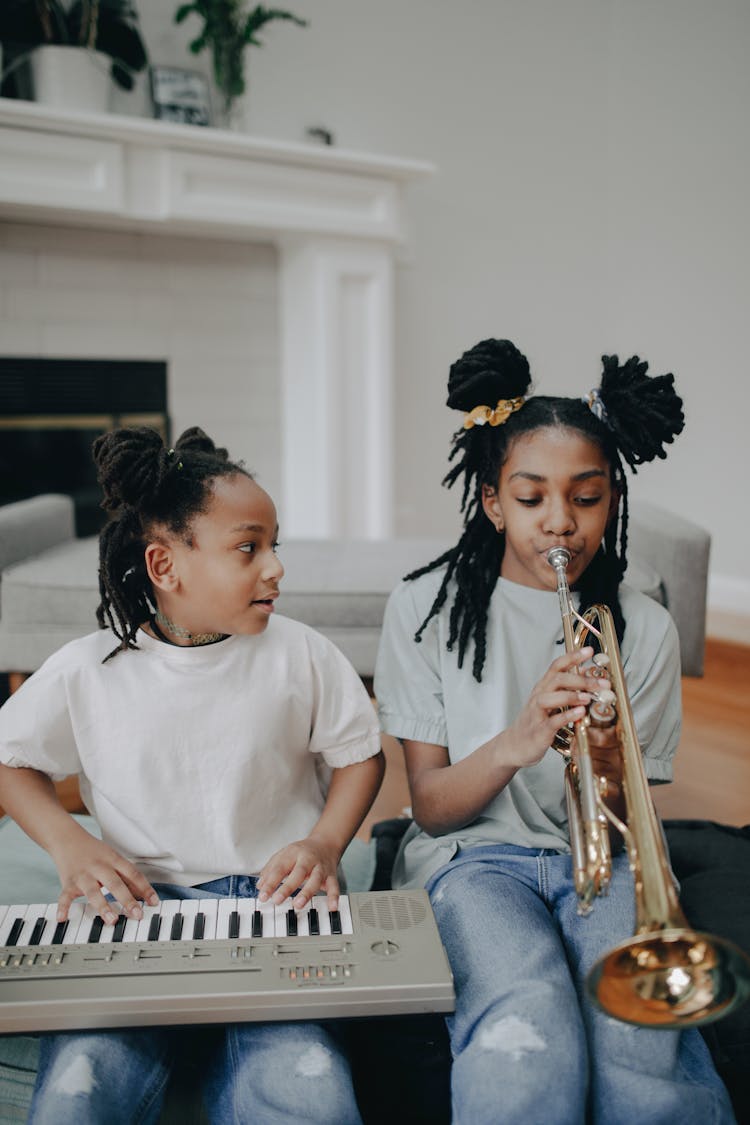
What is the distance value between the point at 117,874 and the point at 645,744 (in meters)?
0.62

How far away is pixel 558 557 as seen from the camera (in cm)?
111

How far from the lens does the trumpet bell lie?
76cm

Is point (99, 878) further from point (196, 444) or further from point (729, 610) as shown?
point (729, 610)

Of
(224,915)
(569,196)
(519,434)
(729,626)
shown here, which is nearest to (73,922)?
(224,915)

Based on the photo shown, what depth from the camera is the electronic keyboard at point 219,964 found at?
83 centimetres

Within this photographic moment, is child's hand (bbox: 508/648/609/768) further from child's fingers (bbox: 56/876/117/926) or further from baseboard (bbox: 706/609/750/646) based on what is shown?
baseboard (bbox: 706/609/750/646)

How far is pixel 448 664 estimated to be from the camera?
1.25 meters

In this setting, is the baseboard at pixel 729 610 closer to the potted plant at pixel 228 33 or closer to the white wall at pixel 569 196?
the white wall at pixel 569 196

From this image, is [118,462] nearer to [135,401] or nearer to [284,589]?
[284,589]

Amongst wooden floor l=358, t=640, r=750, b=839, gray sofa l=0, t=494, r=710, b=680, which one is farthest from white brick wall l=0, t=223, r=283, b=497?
wooden floor l=358, t=640, r=750, b=839

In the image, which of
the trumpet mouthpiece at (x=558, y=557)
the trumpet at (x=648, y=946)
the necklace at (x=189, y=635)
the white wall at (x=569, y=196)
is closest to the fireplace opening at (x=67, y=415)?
the white wall at (x=569, y=196)

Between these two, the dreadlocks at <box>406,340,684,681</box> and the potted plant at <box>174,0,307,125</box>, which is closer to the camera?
the dreadlocks at <box>406,340,684,681</box>

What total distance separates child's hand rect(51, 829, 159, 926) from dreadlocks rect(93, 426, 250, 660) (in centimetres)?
21

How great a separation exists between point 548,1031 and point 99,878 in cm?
46
